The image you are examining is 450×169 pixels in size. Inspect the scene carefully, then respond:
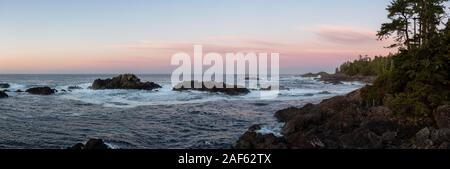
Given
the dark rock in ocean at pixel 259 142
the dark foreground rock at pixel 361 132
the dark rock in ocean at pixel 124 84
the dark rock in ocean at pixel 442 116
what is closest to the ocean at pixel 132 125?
the dark rock in ocean at pixel 259 142

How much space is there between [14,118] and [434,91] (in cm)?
2791

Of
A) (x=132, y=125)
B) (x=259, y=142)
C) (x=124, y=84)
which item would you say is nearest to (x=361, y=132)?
(x=259, y=142)

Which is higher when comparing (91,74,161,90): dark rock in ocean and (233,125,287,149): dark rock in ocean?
(91,74,161,90): dark rock in ocean

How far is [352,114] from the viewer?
23.9 metres

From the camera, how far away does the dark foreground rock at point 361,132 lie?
59.4 feet

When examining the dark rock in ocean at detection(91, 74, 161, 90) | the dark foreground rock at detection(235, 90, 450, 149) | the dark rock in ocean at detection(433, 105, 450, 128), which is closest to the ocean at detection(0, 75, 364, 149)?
the dark foreground rock at detection(235, 90, 450, 149)

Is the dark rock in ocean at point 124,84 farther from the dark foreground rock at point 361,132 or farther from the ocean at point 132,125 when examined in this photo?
the dark foreground rock at point 361,132

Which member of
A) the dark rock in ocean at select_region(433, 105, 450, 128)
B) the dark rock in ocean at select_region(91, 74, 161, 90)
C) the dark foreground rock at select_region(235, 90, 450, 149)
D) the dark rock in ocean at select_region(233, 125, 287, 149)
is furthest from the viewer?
the dark rock in ocean at select_region(91, 74, 161, 90)

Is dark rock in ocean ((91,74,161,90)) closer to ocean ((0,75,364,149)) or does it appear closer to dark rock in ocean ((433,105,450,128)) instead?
ocean ((0,75,364,149))

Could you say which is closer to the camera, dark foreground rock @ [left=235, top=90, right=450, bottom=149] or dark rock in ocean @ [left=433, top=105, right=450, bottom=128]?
dark foreground rock @ [left=235, top=90, right=450, bottom=149]

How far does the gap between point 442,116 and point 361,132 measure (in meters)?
3.84

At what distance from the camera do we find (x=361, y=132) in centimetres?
1969

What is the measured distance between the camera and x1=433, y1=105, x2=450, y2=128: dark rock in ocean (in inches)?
758
